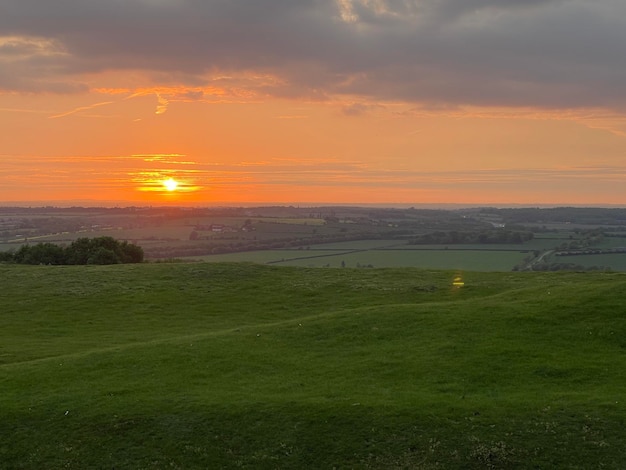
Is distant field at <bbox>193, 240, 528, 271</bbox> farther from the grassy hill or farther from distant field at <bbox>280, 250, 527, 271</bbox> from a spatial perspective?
the grassy hill

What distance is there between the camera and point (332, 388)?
78.5 feet

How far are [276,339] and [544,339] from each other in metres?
12.7

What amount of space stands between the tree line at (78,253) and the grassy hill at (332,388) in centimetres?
2836

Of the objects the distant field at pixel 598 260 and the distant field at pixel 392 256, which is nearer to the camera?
the distant field at pixel 598 260

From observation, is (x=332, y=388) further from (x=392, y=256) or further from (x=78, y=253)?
(x=392, y=256)

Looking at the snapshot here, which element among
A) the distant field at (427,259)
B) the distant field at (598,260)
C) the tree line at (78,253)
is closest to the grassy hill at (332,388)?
the tree line at (78,253)

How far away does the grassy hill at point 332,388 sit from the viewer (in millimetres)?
19516

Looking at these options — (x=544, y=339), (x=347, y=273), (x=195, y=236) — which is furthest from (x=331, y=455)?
(x=195, y=236)

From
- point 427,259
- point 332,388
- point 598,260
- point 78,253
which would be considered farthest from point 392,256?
point 332,388

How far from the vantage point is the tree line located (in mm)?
70938

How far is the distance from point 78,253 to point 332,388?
54729 mm

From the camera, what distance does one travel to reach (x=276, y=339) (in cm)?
3212

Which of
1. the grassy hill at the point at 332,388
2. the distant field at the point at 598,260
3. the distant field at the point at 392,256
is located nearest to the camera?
the grassy hill at the point at 332,388

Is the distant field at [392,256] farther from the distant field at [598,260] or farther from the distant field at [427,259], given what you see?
the distant field at [598,260]
